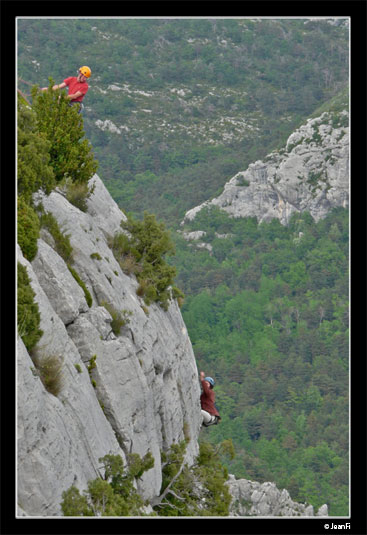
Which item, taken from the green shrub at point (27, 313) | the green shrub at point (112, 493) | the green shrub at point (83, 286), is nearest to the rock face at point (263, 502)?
the green shrub at point (112, 493)

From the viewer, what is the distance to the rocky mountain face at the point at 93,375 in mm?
13836

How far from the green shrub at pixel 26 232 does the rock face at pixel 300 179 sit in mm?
113253

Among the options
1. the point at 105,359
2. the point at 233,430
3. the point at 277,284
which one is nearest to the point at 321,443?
the point at 233,430

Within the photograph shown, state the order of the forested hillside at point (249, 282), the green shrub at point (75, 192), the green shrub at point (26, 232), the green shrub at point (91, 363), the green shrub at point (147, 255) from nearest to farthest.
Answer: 1. the green shrub at point (26, 232)
2. the green shrub at point (91, 363)
3. the green shrub at point (75, 192)
4. the green shrub at point (147, 255)
5. the forested hillside at point (249, 282)

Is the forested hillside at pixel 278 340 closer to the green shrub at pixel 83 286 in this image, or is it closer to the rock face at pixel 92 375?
the rock face at pixel 92 375

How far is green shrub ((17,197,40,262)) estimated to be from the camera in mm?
15641

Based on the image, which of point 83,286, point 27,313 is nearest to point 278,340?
point 83,286

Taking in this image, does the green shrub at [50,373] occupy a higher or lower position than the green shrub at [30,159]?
lower

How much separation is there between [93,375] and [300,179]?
11820cm

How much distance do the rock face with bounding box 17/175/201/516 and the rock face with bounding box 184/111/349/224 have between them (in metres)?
108

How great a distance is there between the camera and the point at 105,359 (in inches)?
685

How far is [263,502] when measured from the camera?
65.7m

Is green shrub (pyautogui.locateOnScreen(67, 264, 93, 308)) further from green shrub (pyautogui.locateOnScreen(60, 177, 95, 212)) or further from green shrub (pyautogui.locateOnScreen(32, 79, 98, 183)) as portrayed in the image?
green shrub (pyautogui.locateOnScreen(32, 79, 98, 183))

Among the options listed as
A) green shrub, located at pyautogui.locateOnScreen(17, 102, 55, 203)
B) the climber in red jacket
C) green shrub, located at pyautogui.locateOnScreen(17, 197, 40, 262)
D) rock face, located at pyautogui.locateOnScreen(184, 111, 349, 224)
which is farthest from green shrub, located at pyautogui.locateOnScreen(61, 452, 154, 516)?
rock face, located at pyautogui.locateOnScreen(184, 111, 349, 224)
